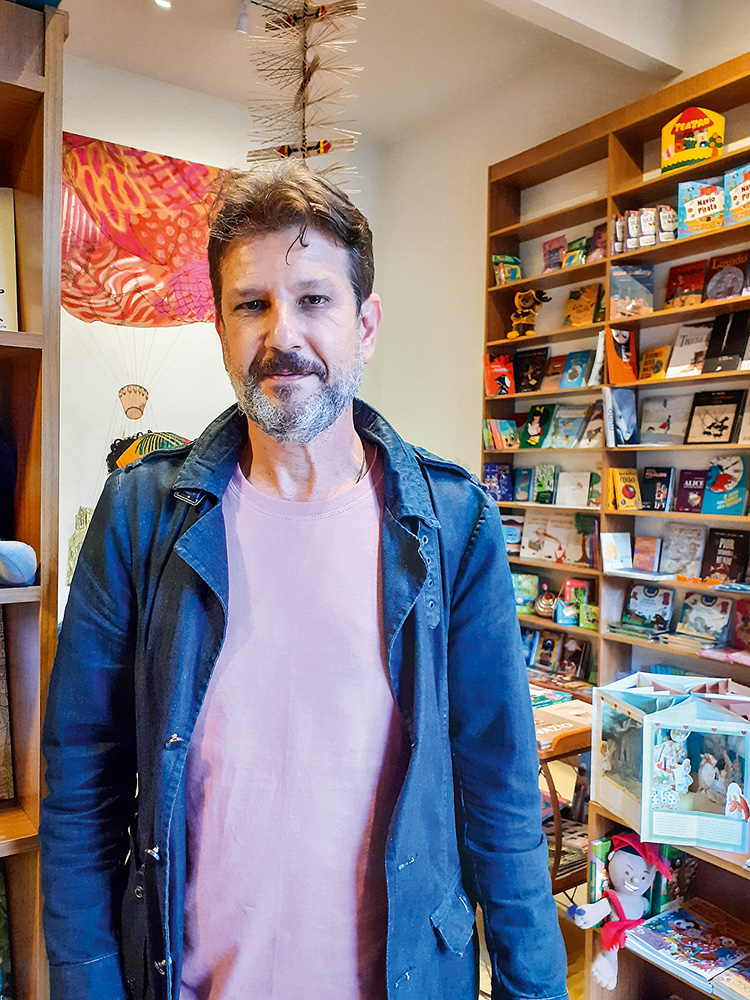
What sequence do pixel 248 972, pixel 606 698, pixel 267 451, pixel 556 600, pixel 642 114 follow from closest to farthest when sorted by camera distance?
1. pixel 248 972
2. pixel 267 451
3. pixel 606 698
4. pixel 642 114
5. pixel 556 600

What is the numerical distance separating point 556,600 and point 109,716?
2.99 m

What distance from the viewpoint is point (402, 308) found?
4.70m

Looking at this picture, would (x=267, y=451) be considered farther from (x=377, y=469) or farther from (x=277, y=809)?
(x=277, y=809)

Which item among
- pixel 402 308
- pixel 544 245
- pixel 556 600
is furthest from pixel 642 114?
pixel 556 600

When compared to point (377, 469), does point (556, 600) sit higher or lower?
lower

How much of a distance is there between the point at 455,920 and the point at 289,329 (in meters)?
0.83

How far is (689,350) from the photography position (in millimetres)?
3193

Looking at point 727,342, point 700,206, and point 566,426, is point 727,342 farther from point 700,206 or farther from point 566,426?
point 566,426

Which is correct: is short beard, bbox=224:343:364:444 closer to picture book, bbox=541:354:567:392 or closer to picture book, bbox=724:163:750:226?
picture book, bbox=724:163:750:226

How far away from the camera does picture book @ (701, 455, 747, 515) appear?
2998 mm

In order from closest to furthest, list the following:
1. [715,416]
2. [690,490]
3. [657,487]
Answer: [715,416] → [690,490] → [657,487]

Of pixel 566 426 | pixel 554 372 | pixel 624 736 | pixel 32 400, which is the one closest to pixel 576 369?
pixel 554 372

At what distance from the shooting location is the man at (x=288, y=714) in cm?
97

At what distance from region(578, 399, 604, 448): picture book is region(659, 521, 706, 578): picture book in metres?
0.50
